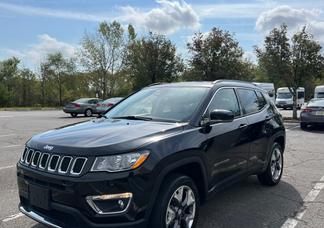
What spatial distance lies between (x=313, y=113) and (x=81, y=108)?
16.2 meters

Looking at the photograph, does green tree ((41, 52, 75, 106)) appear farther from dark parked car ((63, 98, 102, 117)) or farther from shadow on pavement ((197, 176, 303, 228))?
shadow on pavement ((197, 176, 303, 228))

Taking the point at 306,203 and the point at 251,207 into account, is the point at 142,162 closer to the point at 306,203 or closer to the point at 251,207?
the point at 251,207

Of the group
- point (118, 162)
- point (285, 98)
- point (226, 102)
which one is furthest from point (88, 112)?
point (118, 162)

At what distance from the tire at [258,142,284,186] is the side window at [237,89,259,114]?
34.6 inches

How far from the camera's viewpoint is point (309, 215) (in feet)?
16.2

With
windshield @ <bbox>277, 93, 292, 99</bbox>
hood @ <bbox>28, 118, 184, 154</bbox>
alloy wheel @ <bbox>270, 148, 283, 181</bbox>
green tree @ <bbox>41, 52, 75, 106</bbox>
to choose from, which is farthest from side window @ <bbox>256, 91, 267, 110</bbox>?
green tree @ <bbox>41, 52, 75, 106</bbox>

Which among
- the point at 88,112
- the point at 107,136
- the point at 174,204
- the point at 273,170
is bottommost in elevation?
the point at 88,112

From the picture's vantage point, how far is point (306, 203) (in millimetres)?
5461

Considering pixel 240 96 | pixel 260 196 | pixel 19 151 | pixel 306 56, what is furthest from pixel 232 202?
pixel 306 56

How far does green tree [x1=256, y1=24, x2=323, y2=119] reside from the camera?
2100 cm

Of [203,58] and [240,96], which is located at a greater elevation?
[203,58]

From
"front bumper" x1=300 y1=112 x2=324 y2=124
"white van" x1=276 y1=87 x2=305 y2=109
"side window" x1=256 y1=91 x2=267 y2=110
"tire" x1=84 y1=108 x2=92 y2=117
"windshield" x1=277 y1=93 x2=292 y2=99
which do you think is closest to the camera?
A: "side window" x1=256 y1=91 x2=267 y2=110

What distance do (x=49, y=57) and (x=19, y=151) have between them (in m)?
44.7

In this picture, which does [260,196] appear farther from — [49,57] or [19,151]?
[49,57]
